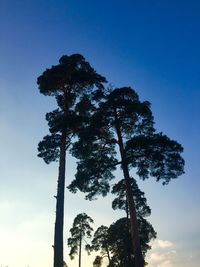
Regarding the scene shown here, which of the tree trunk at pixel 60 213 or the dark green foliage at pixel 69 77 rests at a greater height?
the dark green foliage at pixel 69 77

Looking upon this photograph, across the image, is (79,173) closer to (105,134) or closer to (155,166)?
(105,134)

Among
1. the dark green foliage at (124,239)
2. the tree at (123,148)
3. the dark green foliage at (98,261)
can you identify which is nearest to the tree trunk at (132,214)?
the tree at (123,148)

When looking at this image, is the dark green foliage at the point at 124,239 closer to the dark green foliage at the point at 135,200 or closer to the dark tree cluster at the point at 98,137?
the dark green foliage at the point at 135,200

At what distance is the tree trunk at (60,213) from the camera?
48.0ft

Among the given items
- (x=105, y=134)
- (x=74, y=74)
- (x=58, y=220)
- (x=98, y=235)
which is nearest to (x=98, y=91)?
(x=74, y=74)

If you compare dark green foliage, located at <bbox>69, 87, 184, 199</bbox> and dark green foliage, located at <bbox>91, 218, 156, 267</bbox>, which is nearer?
dark green foliage, located at <bbox>69, 87, 184, 199</bbox>

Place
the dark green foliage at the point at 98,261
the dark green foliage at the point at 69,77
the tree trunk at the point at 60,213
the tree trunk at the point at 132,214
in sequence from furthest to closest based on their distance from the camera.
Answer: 1. the dark green foliage at the point at 98,261
2. the dark green foliage at the point at 69,77
3. the tree trunk at the point at 132,214
4. the tree trunk at the point at 60,213

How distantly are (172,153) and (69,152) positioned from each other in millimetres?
6668

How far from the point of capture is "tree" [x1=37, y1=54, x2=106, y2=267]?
18766 mm

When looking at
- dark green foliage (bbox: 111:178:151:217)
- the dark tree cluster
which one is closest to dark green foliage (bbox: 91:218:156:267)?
dark green foliage (bbox: 111:178:151:217)

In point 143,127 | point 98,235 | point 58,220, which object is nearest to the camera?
point 58,220

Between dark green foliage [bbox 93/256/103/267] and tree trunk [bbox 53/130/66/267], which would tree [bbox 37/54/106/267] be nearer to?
tree trunk [bbox 53/130/66/267]

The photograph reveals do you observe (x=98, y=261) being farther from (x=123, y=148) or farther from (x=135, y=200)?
(x=123, y=148)

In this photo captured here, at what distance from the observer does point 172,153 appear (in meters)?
18.3
